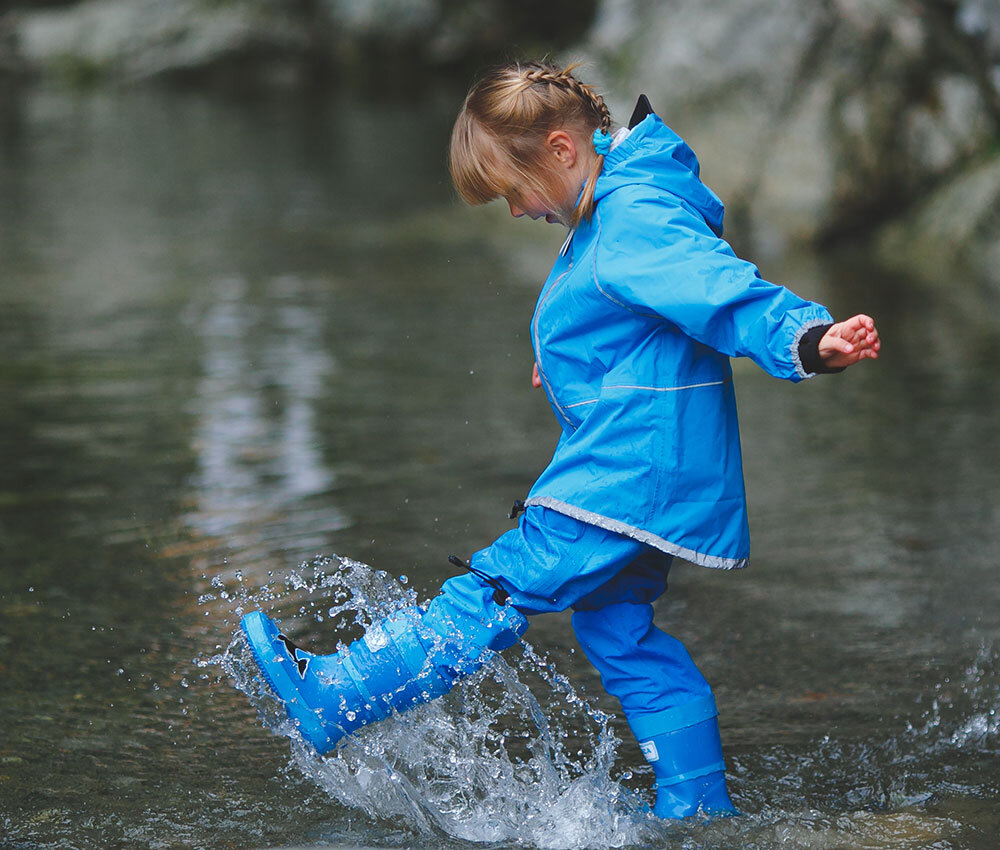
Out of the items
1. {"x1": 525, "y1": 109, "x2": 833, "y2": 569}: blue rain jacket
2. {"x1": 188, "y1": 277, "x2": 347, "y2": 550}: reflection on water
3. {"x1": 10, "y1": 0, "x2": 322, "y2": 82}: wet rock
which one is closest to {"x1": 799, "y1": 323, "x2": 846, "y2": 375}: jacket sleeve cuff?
{"x1": 525, "y1": 109, "x2": 833, "y2": 569}: blue rain jacket

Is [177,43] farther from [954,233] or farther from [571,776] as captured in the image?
[571,776]

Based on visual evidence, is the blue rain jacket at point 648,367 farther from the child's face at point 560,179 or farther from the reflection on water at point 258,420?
the reflection on water at point 258,420

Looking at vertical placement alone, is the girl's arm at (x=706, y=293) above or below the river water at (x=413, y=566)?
above

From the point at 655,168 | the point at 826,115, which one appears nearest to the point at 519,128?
the point at 655,168

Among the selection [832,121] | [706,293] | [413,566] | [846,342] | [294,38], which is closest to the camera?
[846,342]

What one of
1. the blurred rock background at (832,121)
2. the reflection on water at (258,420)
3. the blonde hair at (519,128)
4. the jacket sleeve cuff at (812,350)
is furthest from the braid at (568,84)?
the blurred rock background at (832,121)

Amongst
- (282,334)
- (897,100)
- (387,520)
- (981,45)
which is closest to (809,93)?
(897,100)

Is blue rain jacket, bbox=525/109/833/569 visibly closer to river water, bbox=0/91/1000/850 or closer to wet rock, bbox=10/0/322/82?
river water, bbox=0/91/1000/850

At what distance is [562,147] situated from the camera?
8.89 feet

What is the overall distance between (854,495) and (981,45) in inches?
123

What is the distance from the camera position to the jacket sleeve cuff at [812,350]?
236 centimetres

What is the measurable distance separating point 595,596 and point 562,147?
87 cm

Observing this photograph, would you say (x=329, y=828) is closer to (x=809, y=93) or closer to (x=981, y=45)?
(x=981, y=45)

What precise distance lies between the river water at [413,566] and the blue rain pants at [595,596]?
20cm
